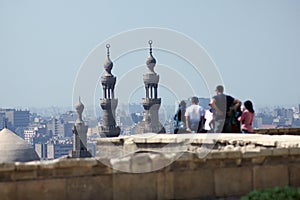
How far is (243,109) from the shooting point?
44.9 feet

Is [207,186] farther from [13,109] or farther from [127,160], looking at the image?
[13,109]

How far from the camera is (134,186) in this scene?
8.55 meters

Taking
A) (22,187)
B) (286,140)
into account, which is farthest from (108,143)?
(22,187)

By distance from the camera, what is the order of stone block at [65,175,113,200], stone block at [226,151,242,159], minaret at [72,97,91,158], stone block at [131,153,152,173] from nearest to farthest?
stone block at [65,175,113,200]
stone block at [131,153,152,173]
stone block at [226,151,242,159]
minaret at [72,97,91,158]

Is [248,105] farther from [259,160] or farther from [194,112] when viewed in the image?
[259,160]

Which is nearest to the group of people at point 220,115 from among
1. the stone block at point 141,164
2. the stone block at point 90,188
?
the stone block at point 141,164

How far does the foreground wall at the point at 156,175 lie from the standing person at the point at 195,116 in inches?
138

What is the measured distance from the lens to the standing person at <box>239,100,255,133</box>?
1352cm

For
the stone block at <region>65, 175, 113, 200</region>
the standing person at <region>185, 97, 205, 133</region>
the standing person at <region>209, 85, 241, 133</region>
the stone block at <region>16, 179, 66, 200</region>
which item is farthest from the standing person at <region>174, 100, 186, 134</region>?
the stone block at <region>16, 179, 66, 200</region>

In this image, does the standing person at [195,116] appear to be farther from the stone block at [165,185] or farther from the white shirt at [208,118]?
the stone block at [165,185]

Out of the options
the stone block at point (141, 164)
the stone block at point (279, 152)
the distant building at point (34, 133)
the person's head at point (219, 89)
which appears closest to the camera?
the stone block at point (141, 164)

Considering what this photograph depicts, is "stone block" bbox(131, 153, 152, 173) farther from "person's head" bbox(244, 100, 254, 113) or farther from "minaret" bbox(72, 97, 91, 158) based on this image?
"minaret" bbox(72, 97, 91, 158)

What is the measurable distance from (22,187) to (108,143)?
24.6 feet

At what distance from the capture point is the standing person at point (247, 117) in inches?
532
